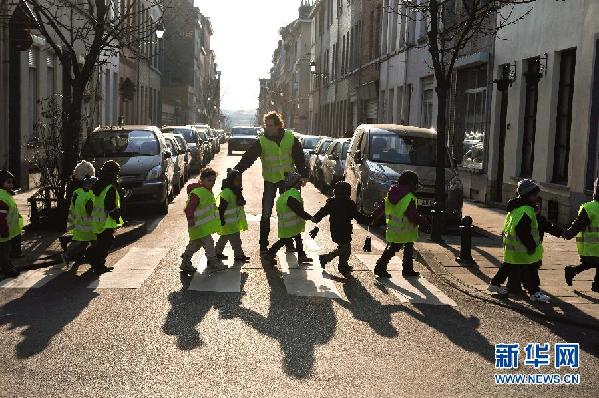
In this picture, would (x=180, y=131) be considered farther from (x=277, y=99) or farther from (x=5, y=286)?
(x=277, y=99)

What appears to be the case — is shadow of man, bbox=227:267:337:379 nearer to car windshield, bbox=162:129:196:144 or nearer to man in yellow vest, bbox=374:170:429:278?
man in yellow vest, bbox=374:170:429:278

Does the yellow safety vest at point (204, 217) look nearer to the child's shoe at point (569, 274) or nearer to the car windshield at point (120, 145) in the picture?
the child's shoe at point (569, 274)

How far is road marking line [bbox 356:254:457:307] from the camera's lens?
840 centimetres

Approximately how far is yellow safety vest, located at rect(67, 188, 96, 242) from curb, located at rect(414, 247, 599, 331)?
412cm

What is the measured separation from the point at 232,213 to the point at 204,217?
59cm

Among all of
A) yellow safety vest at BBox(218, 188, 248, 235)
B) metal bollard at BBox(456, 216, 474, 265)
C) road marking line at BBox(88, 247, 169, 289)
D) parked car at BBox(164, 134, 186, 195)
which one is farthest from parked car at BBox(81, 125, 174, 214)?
metal bollard at BBox(456, 216, 474, 265)

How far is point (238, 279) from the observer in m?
9.16

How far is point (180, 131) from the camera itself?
31.7m

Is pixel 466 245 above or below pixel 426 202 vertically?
below

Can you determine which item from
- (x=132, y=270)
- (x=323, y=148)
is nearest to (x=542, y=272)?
(x=132, y=270)

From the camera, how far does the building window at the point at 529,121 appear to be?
720 inches

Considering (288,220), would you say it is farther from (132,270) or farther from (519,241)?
(519,241)

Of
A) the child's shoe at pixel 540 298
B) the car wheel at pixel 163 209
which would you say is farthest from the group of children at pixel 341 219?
the car wheel at pixel 163 209

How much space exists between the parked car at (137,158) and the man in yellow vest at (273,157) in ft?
13.3
